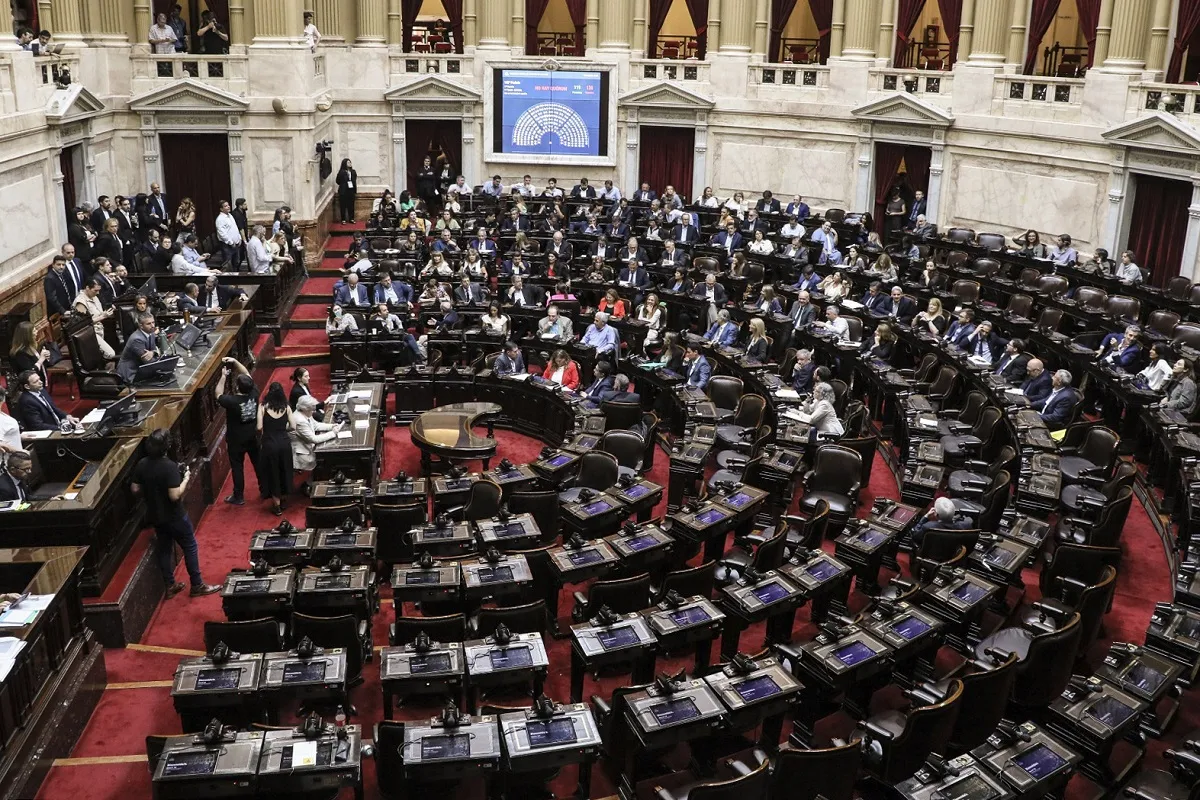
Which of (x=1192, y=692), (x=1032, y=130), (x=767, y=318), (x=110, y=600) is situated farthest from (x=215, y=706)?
(x=1032, y=130)

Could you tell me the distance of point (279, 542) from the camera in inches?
413

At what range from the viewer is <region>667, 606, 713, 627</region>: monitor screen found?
9188 millimetres

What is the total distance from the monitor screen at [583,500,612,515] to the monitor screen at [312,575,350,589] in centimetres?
265

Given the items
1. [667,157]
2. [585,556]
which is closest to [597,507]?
[585,556]

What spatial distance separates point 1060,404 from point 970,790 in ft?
27.1

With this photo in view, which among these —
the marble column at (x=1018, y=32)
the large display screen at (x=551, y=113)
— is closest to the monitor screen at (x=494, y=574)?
the marble column at (x=1018, y=32)

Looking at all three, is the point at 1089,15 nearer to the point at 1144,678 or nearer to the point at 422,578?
the point at 1144,678

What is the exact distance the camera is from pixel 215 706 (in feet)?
27.3

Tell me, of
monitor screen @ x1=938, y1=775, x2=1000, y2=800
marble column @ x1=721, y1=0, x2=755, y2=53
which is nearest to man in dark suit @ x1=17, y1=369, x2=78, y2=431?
monitor screen @ x1=938, y1=775, x2=1000, y2=800

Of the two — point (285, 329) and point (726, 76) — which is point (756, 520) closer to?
point (285, 329)

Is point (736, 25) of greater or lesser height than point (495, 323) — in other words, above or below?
above

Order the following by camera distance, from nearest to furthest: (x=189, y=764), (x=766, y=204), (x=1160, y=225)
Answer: (x=189, y=764) < (x=1160, y=225) < (x=766, y=204)

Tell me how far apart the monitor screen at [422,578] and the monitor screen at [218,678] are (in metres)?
1.80

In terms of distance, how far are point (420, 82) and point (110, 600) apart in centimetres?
2125
